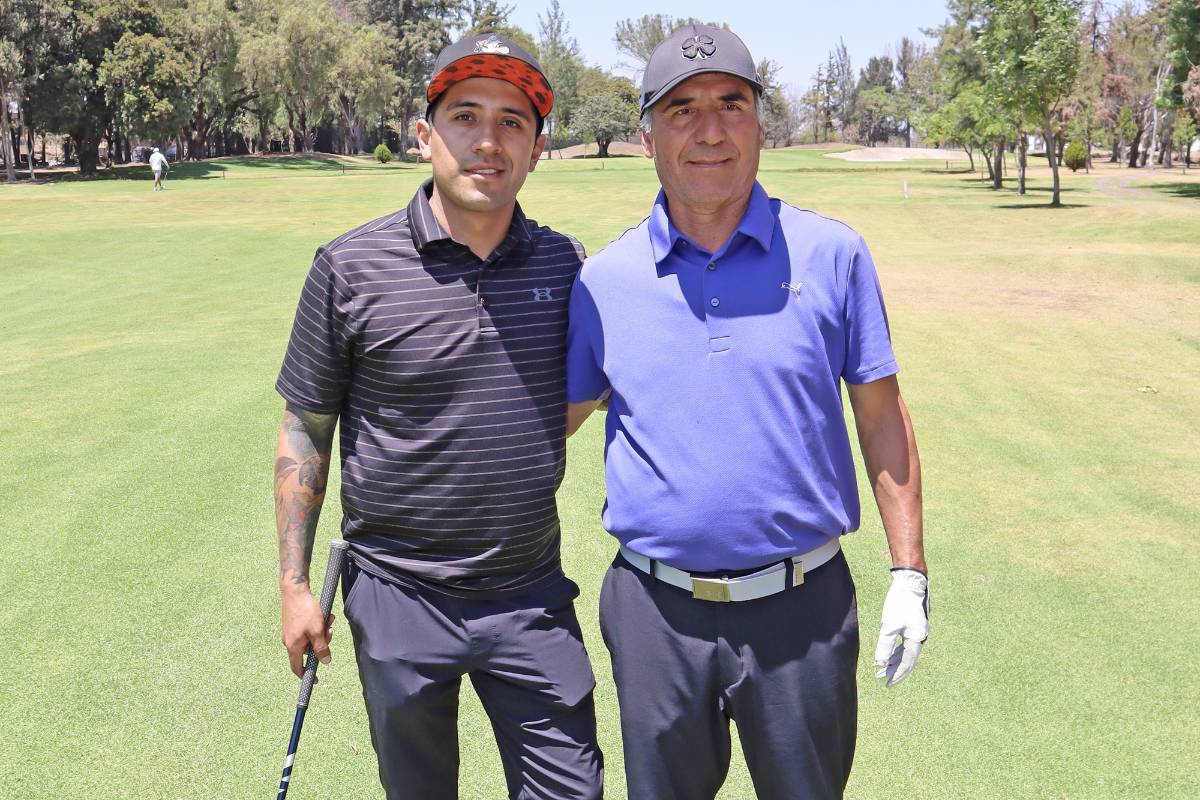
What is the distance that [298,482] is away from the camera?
311cm

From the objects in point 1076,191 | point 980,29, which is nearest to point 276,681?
point 980,29

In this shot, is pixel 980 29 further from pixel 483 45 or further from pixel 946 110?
pixel 483 45

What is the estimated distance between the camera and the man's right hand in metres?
3.06

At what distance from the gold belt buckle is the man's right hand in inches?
43.2

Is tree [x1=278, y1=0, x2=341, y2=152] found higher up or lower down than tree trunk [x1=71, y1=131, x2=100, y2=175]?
higher up

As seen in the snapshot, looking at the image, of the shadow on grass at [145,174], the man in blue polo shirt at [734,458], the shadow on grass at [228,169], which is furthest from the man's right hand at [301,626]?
the shadow on grass at [145,174]

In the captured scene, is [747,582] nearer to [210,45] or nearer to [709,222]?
[709,222]

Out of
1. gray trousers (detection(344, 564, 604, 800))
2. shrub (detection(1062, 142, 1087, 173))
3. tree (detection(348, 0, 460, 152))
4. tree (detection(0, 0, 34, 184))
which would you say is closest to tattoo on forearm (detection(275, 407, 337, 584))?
gray trousers (detection(344, 564, 604, 800))

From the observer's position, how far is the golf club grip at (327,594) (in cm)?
306

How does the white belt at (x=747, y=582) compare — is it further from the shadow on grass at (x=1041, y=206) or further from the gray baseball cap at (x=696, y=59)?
the shadow on grass at (x=1041, y=206)

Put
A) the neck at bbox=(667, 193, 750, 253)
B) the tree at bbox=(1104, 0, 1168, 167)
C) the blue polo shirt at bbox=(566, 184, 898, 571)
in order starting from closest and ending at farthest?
the blue polo shirt at bbox=(566, 184, 898, 571)
the neck at bbox=(667, 193, 750, 253)
the tree at bbox=(1104, 0, 1168, 167)

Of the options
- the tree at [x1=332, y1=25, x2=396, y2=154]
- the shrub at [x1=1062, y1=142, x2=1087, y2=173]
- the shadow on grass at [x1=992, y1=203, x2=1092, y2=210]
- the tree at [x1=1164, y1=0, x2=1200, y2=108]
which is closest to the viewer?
the shadow on grass at [x1=992, y1=203, x2=1092, y2=210]

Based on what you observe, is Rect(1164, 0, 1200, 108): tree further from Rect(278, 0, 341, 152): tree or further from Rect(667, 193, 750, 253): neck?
Rect(278, 0, 341, 152): tree

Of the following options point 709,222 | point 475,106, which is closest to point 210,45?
point 475,106
